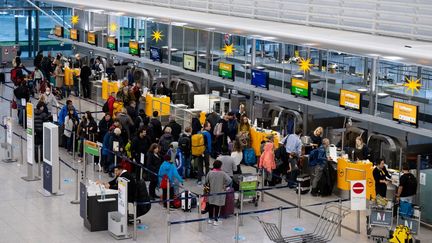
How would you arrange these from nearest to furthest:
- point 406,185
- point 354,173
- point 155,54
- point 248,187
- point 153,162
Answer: point 406,185, point 248,187, point 153,162, point 354,173, point 155,54

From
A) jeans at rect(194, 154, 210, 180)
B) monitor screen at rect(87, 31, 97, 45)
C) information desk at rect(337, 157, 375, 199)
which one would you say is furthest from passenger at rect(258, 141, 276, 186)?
monitor screen at rect(87, 31, 97, 45)

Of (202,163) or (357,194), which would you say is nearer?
(357,194)

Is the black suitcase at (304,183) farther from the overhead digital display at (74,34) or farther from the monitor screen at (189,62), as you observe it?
the overhead digital display at (74,34)

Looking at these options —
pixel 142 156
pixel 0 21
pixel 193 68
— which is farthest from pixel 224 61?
pixel 0 21

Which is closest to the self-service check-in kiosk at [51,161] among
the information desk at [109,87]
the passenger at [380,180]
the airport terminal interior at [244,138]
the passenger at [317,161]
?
the airport terminal interior at [244,138]

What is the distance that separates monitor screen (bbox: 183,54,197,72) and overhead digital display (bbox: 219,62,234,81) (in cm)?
151

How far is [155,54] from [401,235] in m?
16.6

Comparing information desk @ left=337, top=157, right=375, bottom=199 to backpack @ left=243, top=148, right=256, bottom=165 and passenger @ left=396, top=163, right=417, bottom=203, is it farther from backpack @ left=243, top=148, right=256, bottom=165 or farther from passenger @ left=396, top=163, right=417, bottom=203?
backpack @ left=243, top=148, right=256, bottom=165

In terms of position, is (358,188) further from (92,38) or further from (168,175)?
(92,38)

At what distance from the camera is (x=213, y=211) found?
61.2 ft

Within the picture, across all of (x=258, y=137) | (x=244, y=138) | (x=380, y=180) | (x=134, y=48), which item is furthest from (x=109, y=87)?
(x=380, y=180)

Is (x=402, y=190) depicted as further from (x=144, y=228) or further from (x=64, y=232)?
(x=64, y=232)

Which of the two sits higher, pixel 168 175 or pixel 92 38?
pixel 92 38

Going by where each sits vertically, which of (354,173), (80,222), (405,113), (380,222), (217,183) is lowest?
(80,222)
